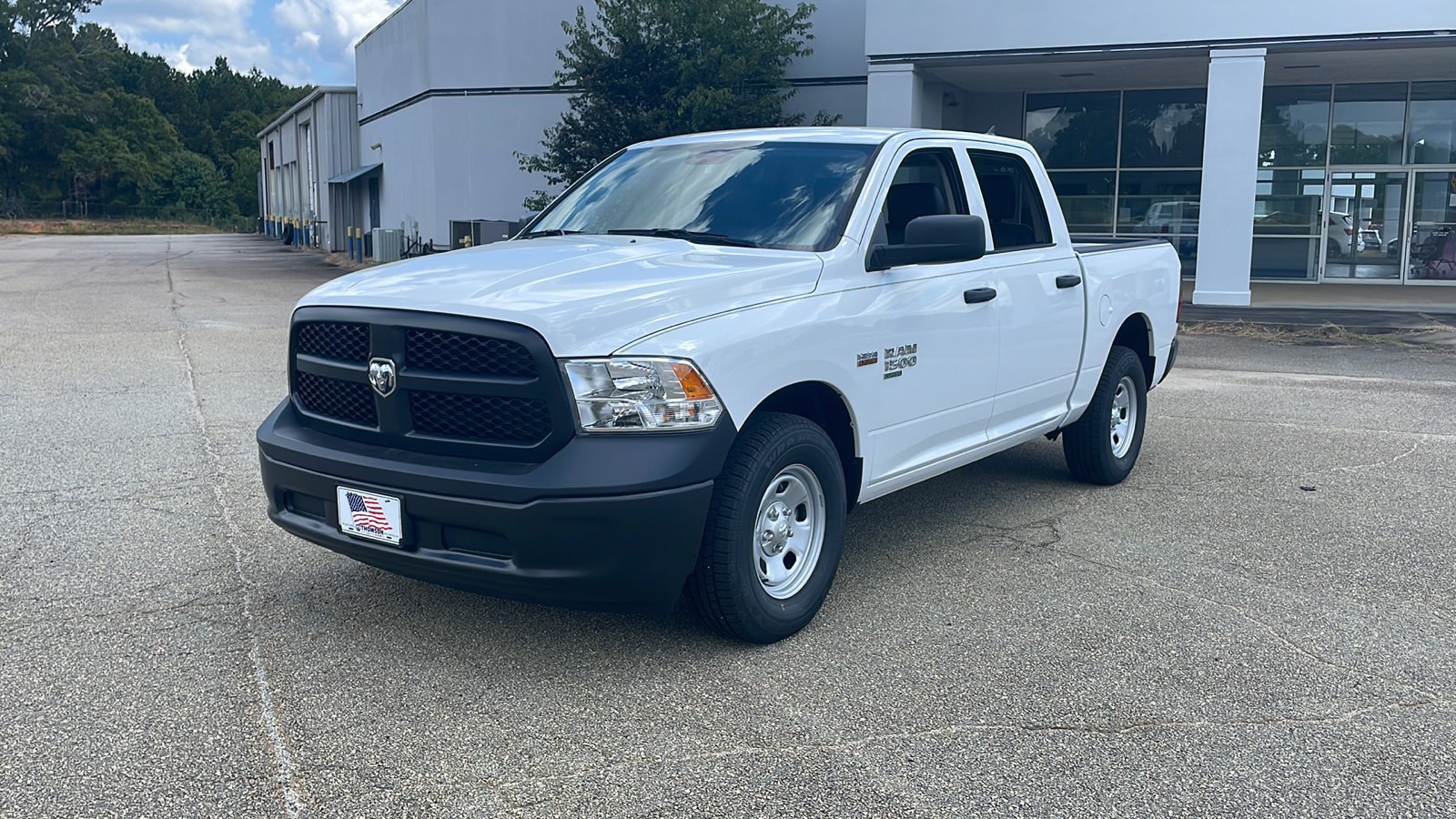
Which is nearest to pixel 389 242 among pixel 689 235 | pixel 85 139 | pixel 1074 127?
pixel 1074 127

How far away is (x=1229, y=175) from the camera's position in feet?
57.5

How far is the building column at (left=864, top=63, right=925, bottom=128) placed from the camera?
742 inches

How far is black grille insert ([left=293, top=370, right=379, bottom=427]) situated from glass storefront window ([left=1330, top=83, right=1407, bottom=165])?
22114 mm

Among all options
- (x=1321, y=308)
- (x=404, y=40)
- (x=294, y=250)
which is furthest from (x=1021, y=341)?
(x=294, y=250)

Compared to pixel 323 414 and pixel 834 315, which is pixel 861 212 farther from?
pixel 323 414

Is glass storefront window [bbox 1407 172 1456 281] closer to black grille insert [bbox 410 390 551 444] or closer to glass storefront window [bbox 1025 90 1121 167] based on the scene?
glass storefront window [bbox 1025 90 1121 167]

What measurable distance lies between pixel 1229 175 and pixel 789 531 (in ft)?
50.2

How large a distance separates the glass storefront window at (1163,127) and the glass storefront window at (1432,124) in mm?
3562

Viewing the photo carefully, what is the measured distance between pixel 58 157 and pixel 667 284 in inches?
4081

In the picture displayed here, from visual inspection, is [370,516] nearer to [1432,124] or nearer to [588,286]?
[588,286]

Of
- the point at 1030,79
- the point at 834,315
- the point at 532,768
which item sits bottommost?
the point at 532,768

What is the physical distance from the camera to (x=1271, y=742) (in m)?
3.64

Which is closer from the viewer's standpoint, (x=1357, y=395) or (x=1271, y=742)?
(x=1271, y=742)

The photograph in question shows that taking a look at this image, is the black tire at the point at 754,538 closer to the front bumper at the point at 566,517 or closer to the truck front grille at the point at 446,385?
the front bumper at the point at 566,517
